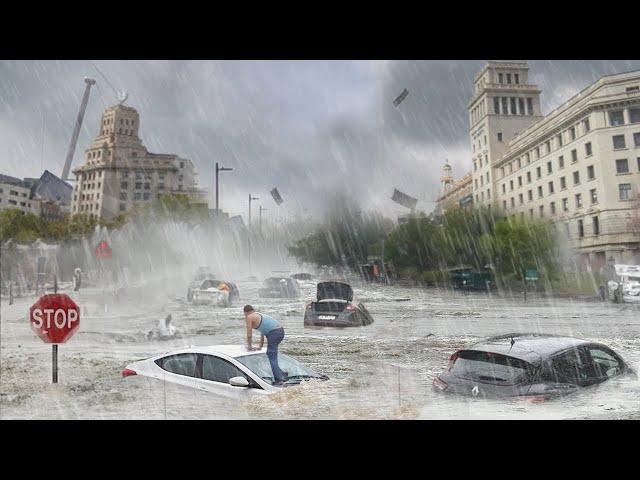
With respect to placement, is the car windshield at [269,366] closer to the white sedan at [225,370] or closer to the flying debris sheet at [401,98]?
the white sedan at [225,370]

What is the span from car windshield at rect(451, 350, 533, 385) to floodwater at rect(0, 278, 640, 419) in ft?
0.74

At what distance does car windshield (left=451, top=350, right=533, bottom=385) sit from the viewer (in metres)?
4.39

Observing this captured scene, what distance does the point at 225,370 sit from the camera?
13.9 ft

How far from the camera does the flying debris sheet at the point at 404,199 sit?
6.15 meters

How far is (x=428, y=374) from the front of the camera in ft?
16.6

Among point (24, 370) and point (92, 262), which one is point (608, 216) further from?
point (24, 370)

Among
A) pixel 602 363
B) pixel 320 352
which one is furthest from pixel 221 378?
pixel 602 363

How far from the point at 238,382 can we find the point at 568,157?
4.72 meters

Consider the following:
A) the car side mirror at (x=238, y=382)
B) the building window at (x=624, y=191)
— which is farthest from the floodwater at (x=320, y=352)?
the building window at (x=624, y=191)

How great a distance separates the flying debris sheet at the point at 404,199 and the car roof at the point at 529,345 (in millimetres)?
2041

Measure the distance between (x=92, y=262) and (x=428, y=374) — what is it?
4.91 m

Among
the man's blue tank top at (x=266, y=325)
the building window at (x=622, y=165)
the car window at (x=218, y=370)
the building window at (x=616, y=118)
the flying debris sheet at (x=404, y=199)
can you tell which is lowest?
the car window at (x=218, y=370)
